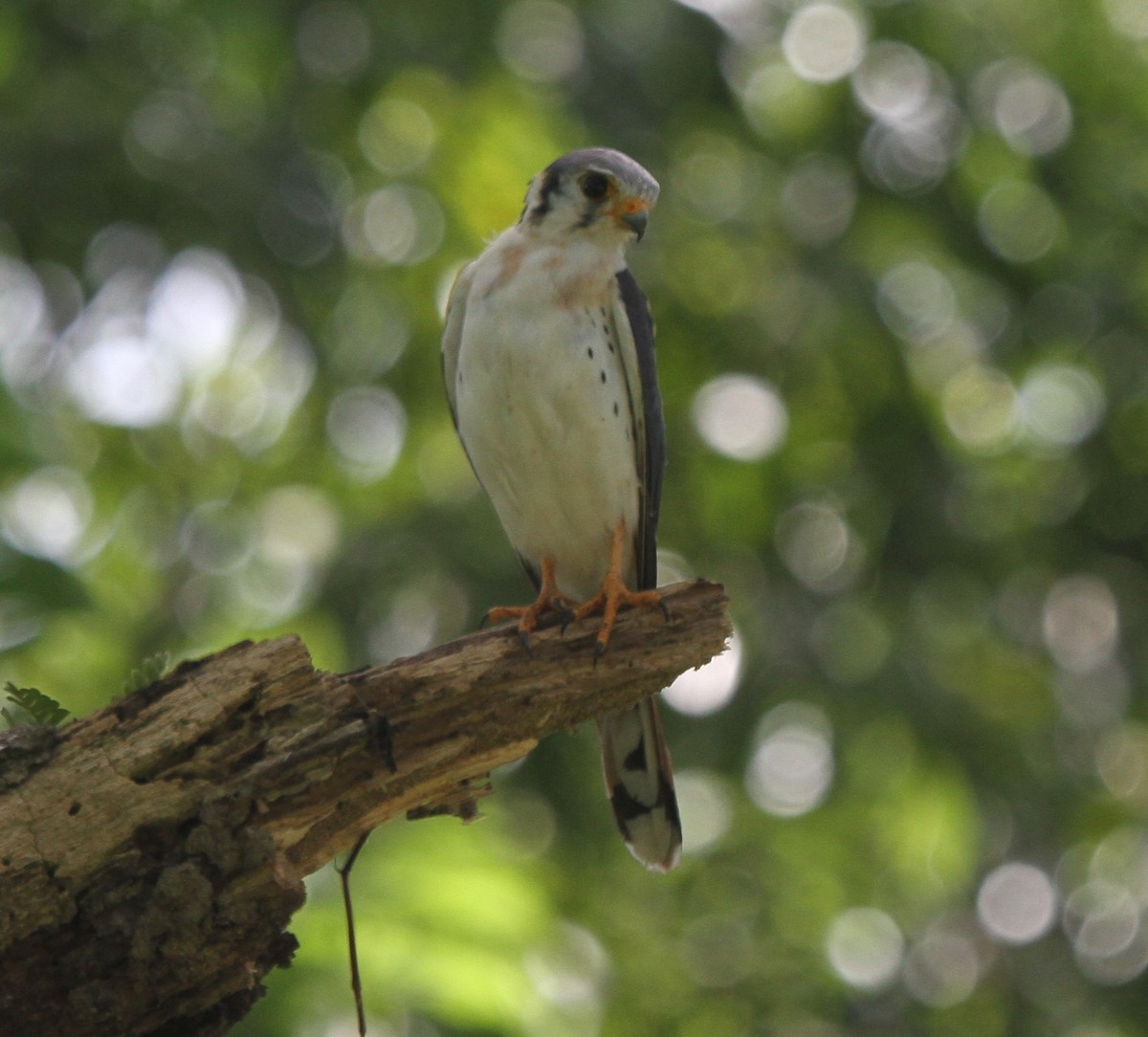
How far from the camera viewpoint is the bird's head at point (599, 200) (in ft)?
16.0

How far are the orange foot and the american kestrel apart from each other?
0.04 ft

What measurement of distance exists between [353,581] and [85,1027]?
475 centimetres

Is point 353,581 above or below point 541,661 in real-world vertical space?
below

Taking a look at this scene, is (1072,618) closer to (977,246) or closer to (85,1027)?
(977,246)

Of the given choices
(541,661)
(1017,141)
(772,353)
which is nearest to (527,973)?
(541,661)

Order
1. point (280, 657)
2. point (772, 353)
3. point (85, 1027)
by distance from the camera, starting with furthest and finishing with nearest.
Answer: point (772, 353) < point (280, 657) < point (85, 1027)

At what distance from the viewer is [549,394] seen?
4582mm

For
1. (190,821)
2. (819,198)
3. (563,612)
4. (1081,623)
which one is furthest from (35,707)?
(1081,623)

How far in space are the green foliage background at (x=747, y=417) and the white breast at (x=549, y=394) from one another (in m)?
2.60

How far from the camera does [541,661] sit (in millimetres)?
3803

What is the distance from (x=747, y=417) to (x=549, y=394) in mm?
4079

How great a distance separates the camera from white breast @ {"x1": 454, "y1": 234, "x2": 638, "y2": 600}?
461 cm

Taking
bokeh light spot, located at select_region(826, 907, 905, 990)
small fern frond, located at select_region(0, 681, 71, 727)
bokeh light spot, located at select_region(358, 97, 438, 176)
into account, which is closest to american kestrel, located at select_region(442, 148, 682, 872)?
small fern frond, located at select_region(0, 681, 71, 727)

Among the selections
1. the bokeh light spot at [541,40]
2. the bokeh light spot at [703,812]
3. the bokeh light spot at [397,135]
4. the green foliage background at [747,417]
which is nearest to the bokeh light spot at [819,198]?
the green foliage background at [747,417]
